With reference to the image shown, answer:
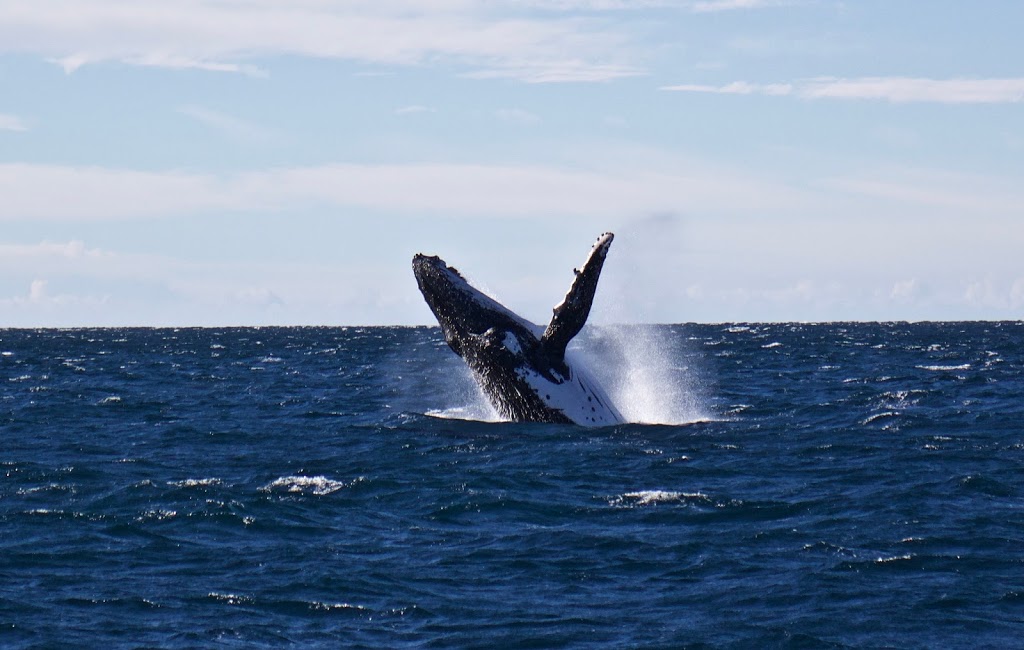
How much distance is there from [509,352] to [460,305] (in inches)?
40.8

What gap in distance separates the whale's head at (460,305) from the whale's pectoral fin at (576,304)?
24.6 inches

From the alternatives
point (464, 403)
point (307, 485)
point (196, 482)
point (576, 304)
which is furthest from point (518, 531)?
point (464, 403)

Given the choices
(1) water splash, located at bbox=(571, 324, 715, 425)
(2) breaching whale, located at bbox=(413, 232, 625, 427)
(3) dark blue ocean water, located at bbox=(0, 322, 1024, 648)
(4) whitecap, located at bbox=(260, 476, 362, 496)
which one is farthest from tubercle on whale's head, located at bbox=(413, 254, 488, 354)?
(4) whitecap, located at bbox=(260, 476, 362, 496)

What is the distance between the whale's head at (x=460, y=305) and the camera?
19078 millimetres

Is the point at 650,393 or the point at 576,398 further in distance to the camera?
the point at 650,393

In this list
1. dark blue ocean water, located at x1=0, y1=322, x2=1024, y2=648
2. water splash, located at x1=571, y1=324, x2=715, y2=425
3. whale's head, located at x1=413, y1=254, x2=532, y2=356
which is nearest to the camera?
dark blue ocean water, located at x1=0, y1=322, x2=1024, y2=648

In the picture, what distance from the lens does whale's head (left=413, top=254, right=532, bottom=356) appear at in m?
19.1

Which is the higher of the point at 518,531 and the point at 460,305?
the point at 460,305

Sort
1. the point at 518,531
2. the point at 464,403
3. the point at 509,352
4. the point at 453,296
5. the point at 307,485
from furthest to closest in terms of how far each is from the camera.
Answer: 1. the point at 464,403
2. the point at 453,296
3. the point at 509,352
4. the point at 307,485
5. the point at 518,531

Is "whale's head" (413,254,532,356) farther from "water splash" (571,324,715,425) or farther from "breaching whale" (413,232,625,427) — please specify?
"water splash" (571,324,715,425)

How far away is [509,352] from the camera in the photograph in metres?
18.8

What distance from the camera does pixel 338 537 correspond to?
40.9ft

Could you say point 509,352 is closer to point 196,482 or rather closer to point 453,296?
point 453,296

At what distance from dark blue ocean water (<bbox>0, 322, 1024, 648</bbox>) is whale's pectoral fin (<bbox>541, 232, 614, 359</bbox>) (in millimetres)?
1318
